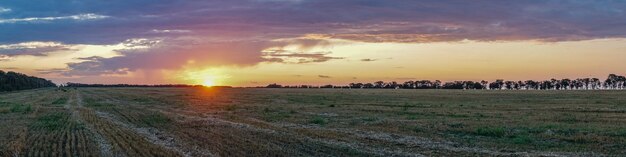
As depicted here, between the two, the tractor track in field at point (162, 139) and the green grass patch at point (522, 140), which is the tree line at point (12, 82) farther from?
the green grass patch at point (522, 140)

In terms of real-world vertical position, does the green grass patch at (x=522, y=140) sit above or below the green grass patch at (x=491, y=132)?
below

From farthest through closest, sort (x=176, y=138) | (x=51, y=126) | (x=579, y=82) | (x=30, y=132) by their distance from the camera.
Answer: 1. (x=579, y=82)
2. (x=51, y=126)
3. (x=30, y=132)
4. (x=176, y=138)

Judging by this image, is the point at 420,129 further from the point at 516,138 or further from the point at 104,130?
the point at 104,130

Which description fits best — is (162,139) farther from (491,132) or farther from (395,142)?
(491,132)

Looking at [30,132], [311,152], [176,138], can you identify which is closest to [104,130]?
[30,132]

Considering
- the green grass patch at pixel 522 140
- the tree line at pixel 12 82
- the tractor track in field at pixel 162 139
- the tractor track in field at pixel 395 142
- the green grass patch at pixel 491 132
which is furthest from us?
the tree line at pixel 12 82

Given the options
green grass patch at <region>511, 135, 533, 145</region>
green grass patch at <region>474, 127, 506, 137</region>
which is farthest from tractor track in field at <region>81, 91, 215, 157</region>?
green grass patch at <region>474, 127, 506, 137</region>

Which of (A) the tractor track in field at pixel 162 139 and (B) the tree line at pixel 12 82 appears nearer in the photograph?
(A) the tractor track in field at pixel 162 139

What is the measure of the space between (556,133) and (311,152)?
37.6ft

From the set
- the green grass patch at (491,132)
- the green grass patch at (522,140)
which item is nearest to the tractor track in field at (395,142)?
the green grass patch at (522,140)

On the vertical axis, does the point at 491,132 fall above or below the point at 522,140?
above

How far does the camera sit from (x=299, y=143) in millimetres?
21906

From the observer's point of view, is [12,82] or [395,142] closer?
[395,142]

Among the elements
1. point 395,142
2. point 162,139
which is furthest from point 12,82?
point 395,142
